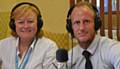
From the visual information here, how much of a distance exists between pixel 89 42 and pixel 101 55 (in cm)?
12

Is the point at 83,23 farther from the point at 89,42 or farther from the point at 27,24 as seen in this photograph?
the point at 27,24

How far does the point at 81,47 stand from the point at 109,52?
21 cm

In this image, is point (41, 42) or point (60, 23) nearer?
point (41, 42)

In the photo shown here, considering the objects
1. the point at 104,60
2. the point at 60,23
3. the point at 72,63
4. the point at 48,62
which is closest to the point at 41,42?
the point at 48,62

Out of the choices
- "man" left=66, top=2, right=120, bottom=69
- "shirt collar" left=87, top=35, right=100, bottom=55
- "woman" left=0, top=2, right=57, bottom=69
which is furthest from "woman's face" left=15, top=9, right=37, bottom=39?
"shirt collar" left=87, top=35, right=100, bottom=55

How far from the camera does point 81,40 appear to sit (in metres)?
1.59

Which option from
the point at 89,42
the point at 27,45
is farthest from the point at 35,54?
the point at 89,42

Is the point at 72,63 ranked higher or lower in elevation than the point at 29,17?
lower

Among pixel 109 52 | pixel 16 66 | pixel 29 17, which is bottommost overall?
pixel 16 66

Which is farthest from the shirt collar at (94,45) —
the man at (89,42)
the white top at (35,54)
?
the white top at (35,54)

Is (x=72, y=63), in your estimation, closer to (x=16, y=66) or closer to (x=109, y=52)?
(x=109, y=52)

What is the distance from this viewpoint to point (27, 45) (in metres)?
1.89

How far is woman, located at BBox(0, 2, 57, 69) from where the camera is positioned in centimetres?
178

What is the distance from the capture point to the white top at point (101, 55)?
58.5 inches
